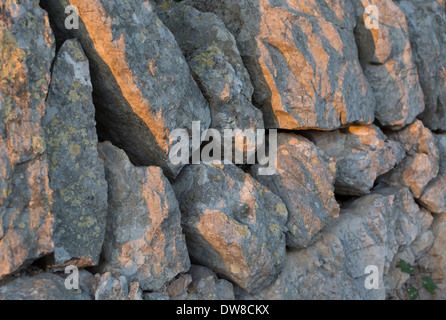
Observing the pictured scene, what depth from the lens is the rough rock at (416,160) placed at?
849 cm

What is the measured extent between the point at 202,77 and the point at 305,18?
238 cm

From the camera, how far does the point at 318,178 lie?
6754 millimetres

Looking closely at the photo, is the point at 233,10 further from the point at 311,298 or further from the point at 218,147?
the point at 311,298

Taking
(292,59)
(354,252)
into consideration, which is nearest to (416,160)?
(354,252)

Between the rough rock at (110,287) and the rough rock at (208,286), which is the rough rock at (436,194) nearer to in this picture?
the rough rock at (208,286)

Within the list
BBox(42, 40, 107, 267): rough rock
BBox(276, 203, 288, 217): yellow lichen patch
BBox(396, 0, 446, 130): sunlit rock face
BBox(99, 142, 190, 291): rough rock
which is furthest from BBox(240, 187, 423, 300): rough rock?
BBox(42, 40, 107, 267): rough rock

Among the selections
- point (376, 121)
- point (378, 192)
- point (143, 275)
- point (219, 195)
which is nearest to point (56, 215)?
point (143, 275)

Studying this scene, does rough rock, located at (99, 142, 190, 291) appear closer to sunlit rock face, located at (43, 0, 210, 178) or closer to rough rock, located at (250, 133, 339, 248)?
sunlit rock face, located at (43, 0, 210, 178)

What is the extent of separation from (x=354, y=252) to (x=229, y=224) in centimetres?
303

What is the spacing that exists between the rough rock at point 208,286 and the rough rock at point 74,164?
4.88 ft

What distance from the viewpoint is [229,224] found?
548cm

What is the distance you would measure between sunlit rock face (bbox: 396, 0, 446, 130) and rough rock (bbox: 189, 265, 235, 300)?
22.0 feet

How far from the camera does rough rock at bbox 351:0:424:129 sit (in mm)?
8195

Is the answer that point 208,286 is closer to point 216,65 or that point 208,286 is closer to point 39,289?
point 39,289
